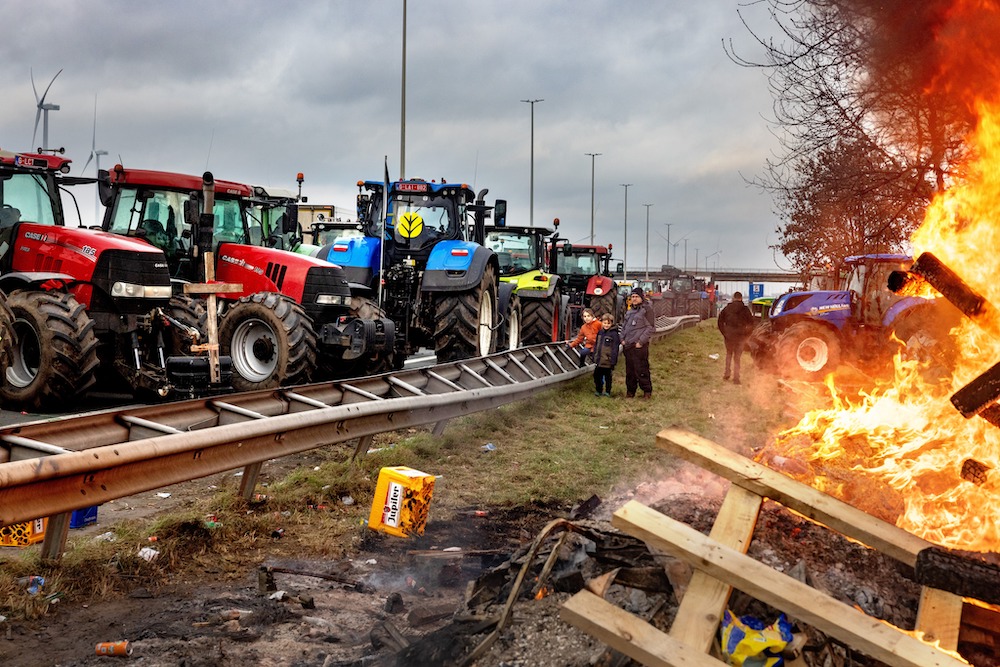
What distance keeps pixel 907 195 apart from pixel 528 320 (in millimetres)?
8440

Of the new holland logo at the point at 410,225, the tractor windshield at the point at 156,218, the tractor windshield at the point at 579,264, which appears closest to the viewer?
the tractor windshield at the point at 156,218

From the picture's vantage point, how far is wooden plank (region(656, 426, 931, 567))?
3773mm

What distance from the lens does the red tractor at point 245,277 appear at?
1017cm

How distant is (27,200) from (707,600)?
34.0 feet

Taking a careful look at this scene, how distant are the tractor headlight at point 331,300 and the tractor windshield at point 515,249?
30.3 ft

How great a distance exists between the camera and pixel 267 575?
4785 mm

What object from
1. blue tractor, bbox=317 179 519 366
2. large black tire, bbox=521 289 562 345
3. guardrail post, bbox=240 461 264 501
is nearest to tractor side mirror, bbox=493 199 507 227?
blue tractor, bbox=317 179 519 366

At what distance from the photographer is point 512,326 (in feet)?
56.6

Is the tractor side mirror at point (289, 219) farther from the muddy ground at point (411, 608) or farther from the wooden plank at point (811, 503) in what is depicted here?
the wooden plank at point (811, 503)

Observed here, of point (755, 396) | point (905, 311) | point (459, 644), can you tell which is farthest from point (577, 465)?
point (905, 311)

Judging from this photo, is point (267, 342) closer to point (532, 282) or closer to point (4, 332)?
point (4, 332)

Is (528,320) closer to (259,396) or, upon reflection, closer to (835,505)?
(259,396)

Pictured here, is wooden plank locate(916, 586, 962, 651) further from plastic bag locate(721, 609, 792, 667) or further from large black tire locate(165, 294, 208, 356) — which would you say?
large black tire locate(165, 294, 208, 356)

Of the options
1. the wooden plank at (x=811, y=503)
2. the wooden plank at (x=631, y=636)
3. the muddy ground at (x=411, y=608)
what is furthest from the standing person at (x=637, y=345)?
the wooden plank at (x=631, y=636)
